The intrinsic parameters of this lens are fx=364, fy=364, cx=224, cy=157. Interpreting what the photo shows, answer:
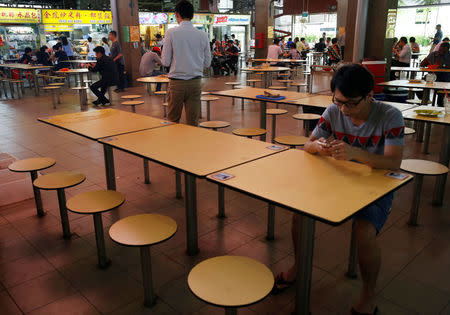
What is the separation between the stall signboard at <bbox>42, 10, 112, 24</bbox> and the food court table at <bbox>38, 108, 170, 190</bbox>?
14.0 m

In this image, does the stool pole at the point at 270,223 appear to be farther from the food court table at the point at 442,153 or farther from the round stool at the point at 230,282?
the food court table at the point at 442,153

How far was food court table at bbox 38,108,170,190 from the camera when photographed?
2.70 m

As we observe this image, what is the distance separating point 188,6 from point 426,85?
3188 millimetres

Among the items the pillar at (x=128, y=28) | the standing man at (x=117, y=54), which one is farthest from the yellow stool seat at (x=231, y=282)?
the pillar at (x=128, y=28)

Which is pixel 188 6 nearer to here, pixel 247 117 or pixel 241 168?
pixel 241 168

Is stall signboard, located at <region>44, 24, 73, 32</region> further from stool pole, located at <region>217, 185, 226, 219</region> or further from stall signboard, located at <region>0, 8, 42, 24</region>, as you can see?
stool pole, located at <region>217, 185, 226, 219</region>

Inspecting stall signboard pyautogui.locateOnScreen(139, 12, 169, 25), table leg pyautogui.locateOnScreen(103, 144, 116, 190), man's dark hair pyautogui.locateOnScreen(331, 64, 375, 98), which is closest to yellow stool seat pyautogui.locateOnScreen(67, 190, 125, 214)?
table leg pyautogui.locateOnScreen(103, 144, 116, 190)

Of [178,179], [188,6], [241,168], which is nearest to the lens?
[241,168]

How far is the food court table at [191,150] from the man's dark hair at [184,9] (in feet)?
4.80

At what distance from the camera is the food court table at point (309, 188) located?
141 centimetres

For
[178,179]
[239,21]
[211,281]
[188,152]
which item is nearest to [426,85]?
[178,179]

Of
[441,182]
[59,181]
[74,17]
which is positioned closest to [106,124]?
[59,181]

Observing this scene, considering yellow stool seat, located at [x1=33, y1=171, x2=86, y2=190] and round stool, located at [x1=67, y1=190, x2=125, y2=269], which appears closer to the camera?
round stool, located at [x1=67, y1=190, x2=125, y2=269]

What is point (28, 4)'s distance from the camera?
602 inches
